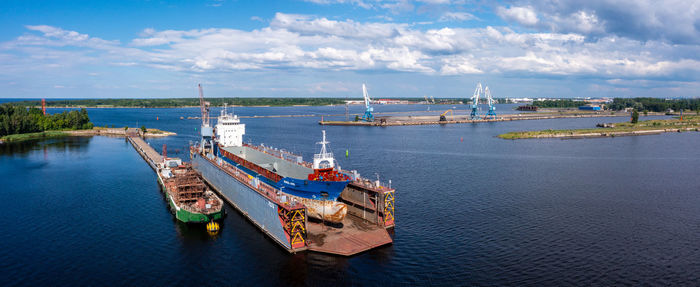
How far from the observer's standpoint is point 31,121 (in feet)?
391

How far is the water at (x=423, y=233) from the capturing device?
2931 cm

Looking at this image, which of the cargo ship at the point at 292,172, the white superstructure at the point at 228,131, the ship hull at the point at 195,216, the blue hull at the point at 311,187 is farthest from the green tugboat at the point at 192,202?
the white superstructure at the point at 228,131

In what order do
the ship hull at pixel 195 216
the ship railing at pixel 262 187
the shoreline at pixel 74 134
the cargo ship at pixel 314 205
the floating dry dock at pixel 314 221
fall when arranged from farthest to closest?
the shoreline at pixel 74 134 → the ship hull at pixel 195 216 → the ship railing at pixel 262 187 → the cargo ship at pixel 314 205 → the floating dry dock at pixel 314 221

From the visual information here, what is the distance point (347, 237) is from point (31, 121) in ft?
414

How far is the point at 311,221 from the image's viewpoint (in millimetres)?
37938

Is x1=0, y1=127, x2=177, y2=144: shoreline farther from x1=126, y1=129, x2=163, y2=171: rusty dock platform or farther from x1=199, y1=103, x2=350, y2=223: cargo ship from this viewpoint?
x1=199, y1=103, x2=350, y2=223: cargo ship

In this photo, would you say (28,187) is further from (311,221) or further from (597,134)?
(597,134)

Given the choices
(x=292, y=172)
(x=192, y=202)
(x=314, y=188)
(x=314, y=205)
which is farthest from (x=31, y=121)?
(x=314, y=188)

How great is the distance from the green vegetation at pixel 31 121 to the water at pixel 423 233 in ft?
185

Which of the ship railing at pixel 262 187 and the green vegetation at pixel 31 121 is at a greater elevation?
the green vegetation at pixel 31 121

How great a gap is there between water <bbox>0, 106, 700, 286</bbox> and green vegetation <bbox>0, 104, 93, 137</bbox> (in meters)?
56.3

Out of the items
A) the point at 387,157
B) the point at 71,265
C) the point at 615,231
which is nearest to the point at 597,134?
the point at 387,157

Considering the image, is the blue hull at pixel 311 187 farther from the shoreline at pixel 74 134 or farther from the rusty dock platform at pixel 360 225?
the shoreline at pixel 74 134

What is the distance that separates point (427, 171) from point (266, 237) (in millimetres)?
34780
